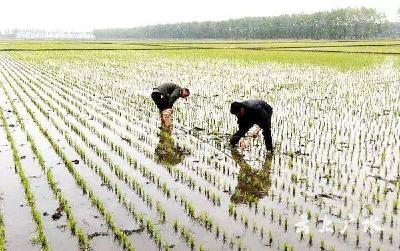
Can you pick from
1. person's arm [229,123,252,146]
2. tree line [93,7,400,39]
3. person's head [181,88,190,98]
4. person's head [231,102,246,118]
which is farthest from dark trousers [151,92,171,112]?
tree line [93,7,400,39]

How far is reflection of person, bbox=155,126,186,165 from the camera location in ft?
23.5

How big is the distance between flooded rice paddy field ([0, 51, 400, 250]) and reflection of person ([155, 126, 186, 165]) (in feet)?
0.07

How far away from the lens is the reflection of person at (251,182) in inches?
217

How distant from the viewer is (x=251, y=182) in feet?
19.9

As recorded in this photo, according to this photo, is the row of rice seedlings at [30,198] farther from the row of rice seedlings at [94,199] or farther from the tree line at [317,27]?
the tree line at [317,27]

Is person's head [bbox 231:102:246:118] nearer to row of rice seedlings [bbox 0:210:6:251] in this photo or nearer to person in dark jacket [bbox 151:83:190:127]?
person in dark jacket [bbox 151:83:190:127]

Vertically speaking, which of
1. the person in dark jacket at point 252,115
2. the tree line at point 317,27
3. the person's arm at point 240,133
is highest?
the tree line at point 317,27

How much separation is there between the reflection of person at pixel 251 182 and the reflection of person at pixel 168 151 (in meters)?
0.97

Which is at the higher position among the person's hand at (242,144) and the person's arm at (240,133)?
the person's arm at (240,133)

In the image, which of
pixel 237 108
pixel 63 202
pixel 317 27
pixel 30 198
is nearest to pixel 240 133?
pixel 237 108

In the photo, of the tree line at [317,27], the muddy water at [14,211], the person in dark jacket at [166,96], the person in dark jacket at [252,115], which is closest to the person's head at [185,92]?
the person in dark jacket at [166,96]

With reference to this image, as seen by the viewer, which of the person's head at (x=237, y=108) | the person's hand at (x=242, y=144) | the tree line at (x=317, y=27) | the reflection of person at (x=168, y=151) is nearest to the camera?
the person's head at (x=237, y=108)

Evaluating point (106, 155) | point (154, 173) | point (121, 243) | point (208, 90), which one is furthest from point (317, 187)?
point (208, 90)

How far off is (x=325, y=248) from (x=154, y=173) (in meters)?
3.03
